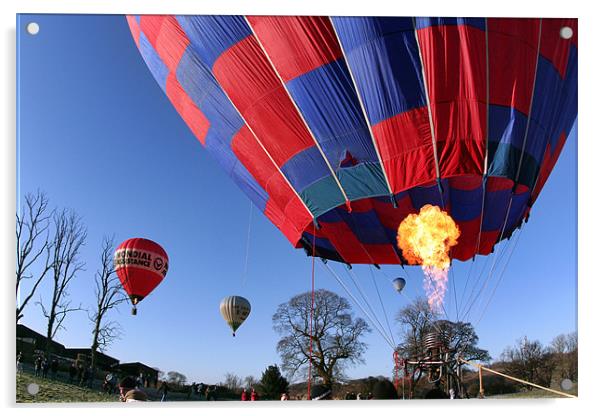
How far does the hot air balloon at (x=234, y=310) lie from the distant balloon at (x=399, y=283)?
4.49 ft

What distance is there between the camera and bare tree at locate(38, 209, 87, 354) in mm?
4852

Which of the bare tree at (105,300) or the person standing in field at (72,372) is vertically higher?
the bare tree at (105,300)

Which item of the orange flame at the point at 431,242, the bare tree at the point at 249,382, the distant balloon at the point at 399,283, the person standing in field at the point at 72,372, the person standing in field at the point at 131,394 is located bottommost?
the person standing in field at the point at 131,394

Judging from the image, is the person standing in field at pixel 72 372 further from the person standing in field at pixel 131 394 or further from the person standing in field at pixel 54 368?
the person standing in field at pixel 131 394

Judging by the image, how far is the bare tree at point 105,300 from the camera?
5.24 meters

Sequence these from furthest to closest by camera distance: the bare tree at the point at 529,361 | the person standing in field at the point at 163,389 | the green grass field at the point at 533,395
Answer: the bare tree at the point at 529,361 → the green grass field at the point at 533,395 → the person standing in field at the point at 163,389

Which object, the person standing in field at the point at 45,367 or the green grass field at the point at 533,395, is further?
the green grass field at the point at 533,395

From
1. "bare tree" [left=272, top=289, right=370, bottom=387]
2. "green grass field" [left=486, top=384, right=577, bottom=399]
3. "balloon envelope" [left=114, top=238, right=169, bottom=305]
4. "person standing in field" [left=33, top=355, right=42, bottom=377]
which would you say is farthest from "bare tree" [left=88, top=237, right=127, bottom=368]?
"green grass field" [left=486, top=384, right=577, bottom=399]

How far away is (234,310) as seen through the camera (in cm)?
617

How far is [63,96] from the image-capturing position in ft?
17.1

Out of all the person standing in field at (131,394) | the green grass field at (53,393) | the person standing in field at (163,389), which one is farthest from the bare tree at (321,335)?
the green grass field at (53,393)

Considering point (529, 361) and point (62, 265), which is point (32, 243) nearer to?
point (62, 265)

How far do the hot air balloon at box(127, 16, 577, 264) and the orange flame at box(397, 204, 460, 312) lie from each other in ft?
1.09

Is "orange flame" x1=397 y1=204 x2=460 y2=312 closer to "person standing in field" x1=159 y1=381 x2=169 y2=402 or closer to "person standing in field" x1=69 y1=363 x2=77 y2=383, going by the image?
"person standing in field" x1=159 y1=381 x2=169 y2=402
